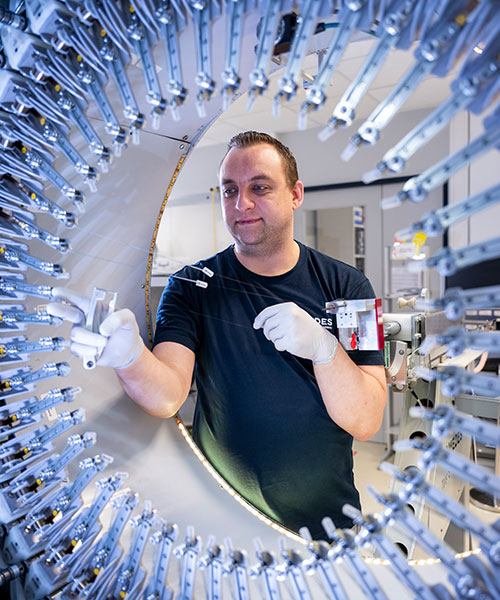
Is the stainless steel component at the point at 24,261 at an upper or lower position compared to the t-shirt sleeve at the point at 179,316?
upper

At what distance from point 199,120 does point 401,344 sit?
112 cm

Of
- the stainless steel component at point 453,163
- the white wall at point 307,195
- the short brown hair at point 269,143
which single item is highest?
the white wall at point 307,195

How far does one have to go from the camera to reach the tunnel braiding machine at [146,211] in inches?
15.1

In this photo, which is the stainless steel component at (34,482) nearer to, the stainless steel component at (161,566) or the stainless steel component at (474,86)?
the stainless steel component at (161,566)

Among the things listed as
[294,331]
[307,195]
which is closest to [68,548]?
[294,331]

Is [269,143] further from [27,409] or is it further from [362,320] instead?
[27,409]

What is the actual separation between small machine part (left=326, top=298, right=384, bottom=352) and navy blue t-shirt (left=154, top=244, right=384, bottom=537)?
22 centimetres

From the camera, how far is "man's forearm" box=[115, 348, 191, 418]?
0.86 metres

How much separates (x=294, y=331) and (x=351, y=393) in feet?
0.79

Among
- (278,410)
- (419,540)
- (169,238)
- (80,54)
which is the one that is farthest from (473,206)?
(169,238)

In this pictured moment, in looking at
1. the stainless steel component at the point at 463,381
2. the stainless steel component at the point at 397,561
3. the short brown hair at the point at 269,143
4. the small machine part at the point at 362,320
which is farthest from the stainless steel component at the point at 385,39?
the short brown hair at the point at 269,143

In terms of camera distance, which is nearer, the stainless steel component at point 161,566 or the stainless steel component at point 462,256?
the stainless steel component at point 462,256

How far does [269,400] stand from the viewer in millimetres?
1180

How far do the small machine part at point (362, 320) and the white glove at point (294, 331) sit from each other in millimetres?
57
